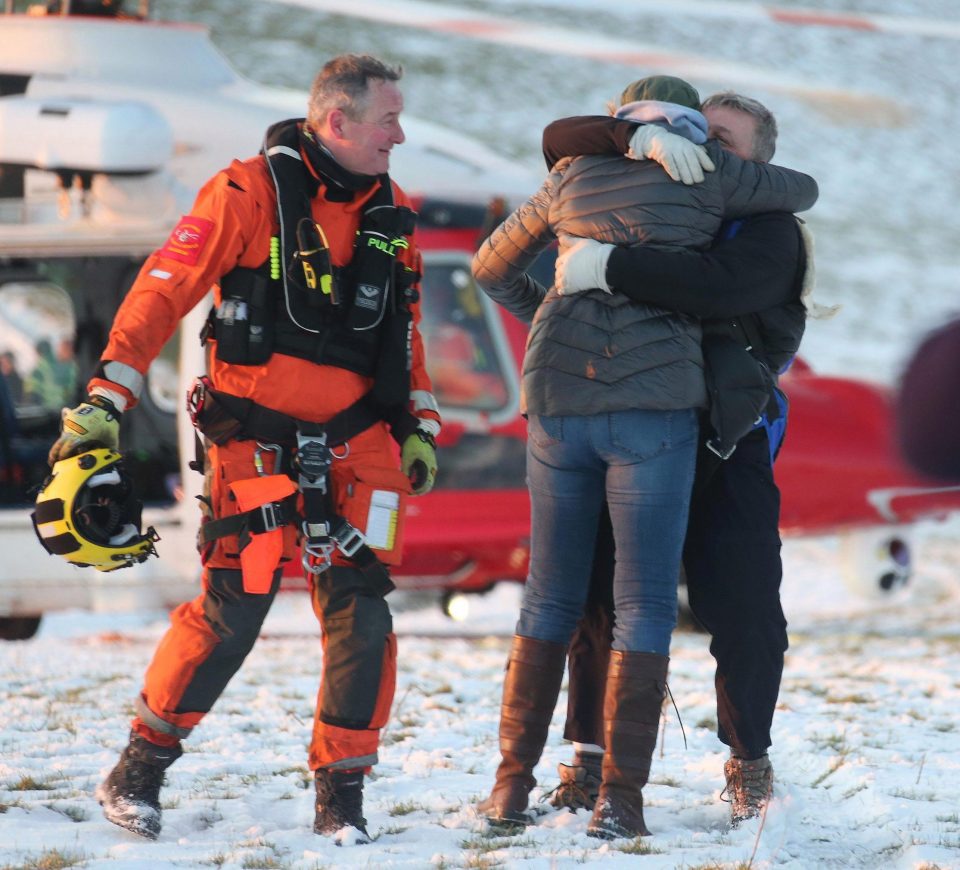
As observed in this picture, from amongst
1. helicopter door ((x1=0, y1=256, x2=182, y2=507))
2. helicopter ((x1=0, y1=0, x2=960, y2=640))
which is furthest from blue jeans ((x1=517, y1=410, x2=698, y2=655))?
helicopter door ((x1=0, y1=256, x2=182, y2=507))

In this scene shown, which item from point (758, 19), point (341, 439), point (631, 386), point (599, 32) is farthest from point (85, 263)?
point (599, 32)

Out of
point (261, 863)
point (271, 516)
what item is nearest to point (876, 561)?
point (271, 516)

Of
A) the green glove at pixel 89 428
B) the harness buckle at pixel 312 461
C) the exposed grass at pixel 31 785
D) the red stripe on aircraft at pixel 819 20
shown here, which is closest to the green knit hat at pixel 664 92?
the harness buckle at pixel 312 461

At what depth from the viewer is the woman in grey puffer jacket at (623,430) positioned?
148 inches

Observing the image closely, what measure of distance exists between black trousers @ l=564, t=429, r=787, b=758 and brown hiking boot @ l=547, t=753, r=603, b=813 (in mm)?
373

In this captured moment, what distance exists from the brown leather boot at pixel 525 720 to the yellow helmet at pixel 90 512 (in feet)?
3.46

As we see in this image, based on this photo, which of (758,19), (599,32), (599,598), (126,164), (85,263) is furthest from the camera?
(599,32)

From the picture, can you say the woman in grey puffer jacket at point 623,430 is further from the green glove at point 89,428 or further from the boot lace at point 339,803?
the green glove at point 89,428

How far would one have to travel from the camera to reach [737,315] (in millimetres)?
3881

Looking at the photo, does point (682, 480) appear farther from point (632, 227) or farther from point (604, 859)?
point (604, 859)

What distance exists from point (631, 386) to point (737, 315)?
37 cm

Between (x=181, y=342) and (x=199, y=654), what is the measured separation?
450cm

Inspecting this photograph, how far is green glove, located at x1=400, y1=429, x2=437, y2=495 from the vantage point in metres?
4.18

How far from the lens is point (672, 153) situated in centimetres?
367
